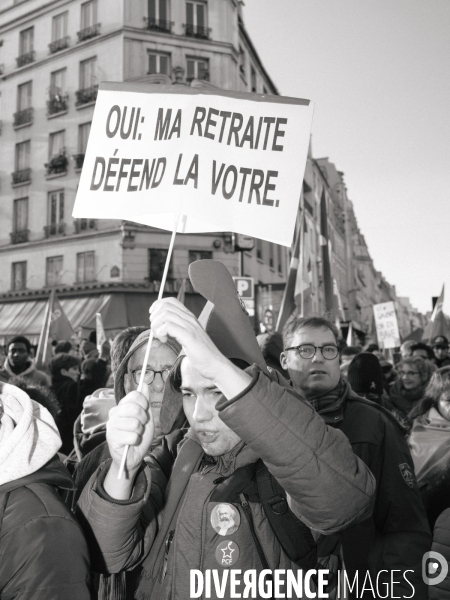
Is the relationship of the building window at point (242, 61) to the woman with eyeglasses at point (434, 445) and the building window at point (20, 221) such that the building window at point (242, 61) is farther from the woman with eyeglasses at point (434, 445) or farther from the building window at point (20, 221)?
the woman with eyeglasses at point (434, 445)

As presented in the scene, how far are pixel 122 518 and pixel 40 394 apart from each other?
1600mm

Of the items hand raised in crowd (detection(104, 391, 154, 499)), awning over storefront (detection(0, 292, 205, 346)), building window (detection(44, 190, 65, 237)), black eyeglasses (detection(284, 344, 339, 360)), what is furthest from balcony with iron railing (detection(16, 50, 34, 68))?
hand raised in crowd (detection(104, 391, 154, 499))

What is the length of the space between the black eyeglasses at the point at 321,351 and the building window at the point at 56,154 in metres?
24.5

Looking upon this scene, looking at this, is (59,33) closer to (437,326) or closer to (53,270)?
(53,270)

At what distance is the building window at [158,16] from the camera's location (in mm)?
25066

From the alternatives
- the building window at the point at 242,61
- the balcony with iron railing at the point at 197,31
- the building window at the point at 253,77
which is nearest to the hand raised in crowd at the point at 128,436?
the balcony with iron railing at the point at 197,31

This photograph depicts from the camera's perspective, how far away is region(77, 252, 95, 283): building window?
80.5ft

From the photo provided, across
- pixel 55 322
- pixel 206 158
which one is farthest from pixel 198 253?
pixel 206 158

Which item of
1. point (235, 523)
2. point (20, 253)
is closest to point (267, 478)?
point (235, 523)

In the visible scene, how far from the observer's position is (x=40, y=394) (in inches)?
124

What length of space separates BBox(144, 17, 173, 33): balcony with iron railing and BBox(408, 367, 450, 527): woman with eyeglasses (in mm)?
24631

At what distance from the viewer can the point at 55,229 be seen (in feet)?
85.5

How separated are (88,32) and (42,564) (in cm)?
2787

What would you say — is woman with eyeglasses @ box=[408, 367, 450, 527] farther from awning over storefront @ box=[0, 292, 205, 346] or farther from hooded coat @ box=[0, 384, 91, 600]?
awning over storefront @ box=[0, 292, 205, 346]
